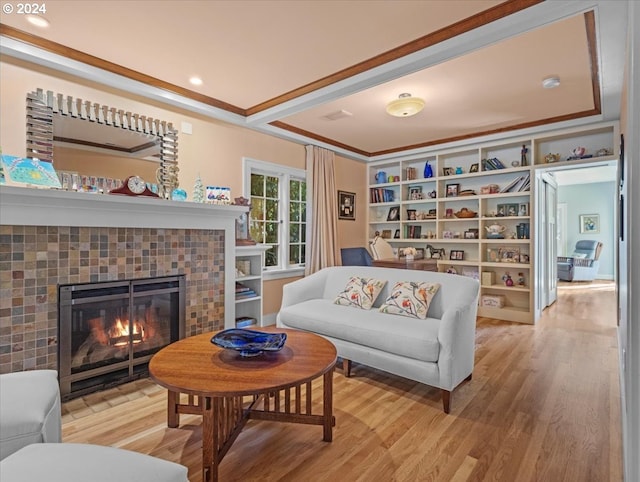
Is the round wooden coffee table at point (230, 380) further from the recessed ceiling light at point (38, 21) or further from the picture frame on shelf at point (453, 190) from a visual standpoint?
the picture frame on shelf at point (453, 190)

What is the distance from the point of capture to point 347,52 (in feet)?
8.69

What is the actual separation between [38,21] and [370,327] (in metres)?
3.11

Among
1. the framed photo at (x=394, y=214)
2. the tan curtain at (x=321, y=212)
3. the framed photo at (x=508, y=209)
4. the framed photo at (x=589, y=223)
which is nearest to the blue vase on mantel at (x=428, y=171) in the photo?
the framed photo at (x=394, y=214)

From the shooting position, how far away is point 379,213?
6129mm

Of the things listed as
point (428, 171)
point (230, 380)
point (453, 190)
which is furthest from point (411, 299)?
point (428, 171)

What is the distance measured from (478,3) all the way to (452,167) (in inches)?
134

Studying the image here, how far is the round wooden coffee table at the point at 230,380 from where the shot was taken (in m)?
1.46

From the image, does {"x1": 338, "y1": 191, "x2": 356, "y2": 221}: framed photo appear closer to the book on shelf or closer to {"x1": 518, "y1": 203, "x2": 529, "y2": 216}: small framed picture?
the book on shelf

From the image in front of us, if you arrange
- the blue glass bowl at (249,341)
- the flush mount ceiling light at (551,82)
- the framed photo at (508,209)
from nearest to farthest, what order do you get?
1. the blue glass bowl at (249,341)
2. the flush mount ceiling light at (551,82)
3. the framed photo at (508,209)

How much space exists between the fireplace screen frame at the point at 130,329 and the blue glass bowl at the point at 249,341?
118cm

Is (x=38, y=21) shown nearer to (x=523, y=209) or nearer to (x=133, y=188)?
(x=133, y=188)

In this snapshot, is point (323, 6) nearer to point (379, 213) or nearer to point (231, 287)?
point (231, 287)

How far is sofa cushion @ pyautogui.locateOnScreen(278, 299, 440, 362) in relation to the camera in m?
2.28

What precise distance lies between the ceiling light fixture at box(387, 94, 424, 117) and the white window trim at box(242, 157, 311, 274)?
1.70m
